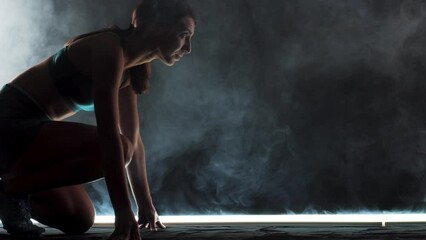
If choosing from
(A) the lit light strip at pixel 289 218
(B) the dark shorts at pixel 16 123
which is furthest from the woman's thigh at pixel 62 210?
(A) the lit light strip at pixel 289 218

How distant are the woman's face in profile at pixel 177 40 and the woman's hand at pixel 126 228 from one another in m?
0.46

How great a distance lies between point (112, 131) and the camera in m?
1.12

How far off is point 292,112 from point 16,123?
4.49 feet

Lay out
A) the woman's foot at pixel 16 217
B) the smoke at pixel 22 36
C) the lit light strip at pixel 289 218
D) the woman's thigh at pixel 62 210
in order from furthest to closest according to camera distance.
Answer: the smoke at pixel 22 36 → the lit light strip at pixel 289 218 → the woman's thigh at pixel 62 210 → the woman's foot at pixel 16 217

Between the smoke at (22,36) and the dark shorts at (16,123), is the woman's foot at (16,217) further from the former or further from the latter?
the smoke at (22,36)

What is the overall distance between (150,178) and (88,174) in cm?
119

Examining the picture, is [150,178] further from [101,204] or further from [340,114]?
[340,114]

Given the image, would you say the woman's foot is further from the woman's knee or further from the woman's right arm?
the woman's right arm

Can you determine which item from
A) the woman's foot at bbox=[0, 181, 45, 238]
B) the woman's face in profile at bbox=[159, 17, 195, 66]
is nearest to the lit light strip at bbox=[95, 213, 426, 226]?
the woman's foot at bbox=[0, 181, 45, 238]

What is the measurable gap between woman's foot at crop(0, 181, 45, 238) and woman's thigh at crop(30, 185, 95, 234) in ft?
0.21

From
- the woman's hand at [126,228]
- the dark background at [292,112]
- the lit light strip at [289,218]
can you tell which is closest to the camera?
the woman's hand at [126,228]

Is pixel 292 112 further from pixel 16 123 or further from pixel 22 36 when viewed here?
pixel 22 36

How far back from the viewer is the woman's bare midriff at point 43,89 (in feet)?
4.43

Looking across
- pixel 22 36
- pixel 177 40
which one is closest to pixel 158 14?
pixel 177 40
